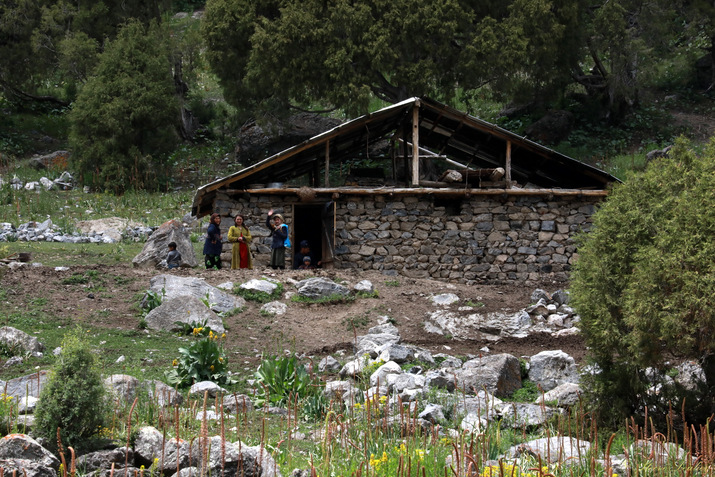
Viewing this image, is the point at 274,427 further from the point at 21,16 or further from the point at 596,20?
the point at 21,16

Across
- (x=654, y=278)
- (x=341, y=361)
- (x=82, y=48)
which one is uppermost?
(x=82, y=48)

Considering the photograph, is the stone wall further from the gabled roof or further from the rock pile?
the rock pile

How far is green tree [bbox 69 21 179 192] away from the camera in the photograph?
79.4ft

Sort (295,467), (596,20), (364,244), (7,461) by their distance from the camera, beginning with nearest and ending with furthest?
(7,461) → (295,467) → (364,244) → (596,20)

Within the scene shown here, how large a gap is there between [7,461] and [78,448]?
744 millimetres

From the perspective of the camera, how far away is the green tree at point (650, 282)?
6.29m

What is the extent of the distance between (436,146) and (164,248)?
766 cm

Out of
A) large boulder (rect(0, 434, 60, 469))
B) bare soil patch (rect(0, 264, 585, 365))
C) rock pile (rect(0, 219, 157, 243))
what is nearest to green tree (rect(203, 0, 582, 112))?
rock pile (rect(0, 219, 157, 243))

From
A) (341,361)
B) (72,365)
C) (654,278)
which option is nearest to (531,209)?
(341,361)

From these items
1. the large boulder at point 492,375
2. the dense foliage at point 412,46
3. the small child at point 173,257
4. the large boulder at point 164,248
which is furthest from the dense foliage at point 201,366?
the dense foliage at point 412,46

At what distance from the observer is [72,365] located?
18.0ft

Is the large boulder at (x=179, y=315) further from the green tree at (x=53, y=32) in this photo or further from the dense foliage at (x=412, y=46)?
the green tree at (x=53, y=32)

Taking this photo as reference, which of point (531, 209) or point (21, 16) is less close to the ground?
point (21, 16)

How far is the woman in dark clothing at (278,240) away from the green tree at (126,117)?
10140mm
